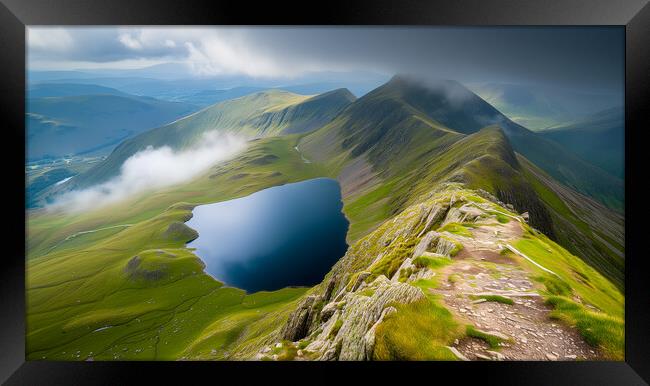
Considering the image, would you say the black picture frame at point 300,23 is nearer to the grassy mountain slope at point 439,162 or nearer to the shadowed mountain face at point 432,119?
the grassy mountain slope at point 439,162

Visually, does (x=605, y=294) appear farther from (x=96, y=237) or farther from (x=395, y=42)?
(x=96, y=237)

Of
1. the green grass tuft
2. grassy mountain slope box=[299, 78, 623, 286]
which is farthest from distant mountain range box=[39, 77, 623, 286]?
the green grass tuft

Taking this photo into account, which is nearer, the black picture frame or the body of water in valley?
the black picture frame

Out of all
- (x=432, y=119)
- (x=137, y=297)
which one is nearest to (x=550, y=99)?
(x=137, y=297)

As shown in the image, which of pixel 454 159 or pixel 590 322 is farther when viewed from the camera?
pixel 454 159

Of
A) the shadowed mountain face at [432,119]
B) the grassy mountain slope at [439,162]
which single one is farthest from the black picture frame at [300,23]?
the shadowed mountain face at [432,119]

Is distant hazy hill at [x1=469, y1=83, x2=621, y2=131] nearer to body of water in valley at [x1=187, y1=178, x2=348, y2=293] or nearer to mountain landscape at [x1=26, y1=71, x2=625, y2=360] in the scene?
mountain landscape at [x1=26, y1=71, x2=625, y2=360]

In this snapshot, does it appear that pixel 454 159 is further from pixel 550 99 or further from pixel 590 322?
pixel 590 322
